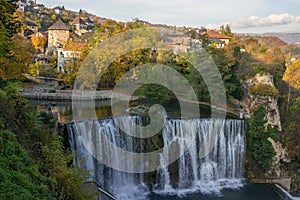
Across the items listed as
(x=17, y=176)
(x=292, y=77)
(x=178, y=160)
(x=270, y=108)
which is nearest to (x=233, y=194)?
(x=178, y=160)

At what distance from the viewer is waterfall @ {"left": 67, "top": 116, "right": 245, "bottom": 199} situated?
15490 millimetres

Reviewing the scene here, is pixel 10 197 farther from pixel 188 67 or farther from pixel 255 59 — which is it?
pixel 255 59

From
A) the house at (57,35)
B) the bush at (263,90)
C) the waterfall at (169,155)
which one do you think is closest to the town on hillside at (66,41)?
the house at (57,35)

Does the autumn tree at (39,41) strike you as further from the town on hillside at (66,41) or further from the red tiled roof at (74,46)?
the red tiled roof at (74,46)

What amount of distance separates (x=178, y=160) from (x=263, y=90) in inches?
315

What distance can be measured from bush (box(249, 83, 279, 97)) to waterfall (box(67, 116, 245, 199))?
9.95ft

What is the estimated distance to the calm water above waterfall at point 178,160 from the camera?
50.8 feet

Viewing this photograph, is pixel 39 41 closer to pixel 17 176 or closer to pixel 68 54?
pixel 68 54

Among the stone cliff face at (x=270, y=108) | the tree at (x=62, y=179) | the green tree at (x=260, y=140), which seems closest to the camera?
the tree at (x=62, y=179)

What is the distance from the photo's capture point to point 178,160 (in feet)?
57.2

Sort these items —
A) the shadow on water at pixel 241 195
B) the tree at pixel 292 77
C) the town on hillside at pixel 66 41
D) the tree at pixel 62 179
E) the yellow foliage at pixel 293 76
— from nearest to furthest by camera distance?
1. the tree at pixel 62 179
2. the shadow on water at pixel 241 195
3. the tree at pixel 292 77
4. the yellow foliage at pixel 293 76
5. the town on hillside at pixel 66 41

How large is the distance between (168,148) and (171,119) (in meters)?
1.74

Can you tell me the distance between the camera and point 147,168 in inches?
659

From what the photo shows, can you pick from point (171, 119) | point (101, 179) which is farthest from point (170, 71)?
point (101, 179)
